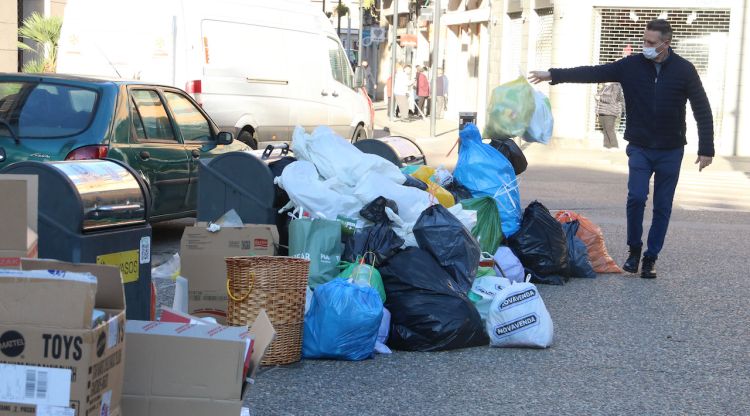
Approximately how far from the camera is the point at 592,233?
8.98 metres

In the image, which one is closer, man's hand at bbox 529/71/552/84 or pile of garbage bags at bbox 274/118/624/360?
pile of garbage bags at bbox 274/118/624/360

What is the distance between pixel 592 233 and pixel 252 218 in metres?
3.23

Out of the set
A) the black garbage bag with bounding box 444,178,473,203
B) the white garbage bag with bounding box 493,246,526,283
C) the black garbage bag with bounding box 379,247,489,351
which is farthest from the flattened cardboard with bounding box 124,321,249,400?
the black garbage bag with bounding box 444,178,473,203

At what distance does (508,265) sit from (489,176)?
87 centimetres

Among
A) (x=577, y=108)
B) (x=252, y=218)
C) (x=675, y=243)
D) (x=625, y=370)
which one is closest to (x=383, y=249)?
(x=252, y=218)

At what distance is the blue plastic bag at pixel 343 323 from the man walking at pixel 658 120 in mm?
3457

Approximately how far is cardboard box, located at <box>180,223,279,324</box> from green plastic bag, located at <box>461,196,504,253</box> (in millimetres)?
2240

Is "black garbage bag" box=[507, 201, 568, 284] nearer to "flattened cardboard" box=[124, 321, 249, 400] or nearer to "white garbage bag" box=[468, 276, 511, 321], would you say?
"white garbage bag" box=[468, 276, 511, 321]

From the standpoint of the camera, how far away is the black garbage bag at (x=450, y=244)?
21.7ft

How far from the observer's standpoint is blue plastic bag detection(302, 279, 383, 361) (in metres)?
5.73

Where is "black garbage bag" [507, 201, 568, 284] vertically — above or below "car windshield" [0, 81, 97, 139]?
below

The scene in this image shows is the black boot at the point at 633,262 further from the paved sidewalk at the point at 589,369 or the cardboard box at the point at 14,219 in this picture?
the cardboard box at the point at 14,219

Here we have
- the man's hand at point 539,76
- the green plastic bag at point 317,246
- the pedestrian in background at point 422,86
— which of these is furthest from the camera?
the pedestrian in background at point 422,86

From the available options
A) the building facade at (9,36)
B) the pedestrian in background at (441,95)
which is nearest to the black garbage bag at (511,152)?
the building facade at (9,36)
